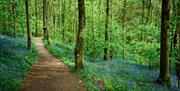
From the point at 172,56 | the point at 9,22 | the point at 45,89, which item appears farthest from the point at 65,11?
the point at 45,89

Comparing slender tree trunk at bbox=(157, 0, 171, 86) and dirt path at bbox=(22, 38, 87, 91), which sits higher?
slender tree trunk at bbox=(157, 0, 171, 86)

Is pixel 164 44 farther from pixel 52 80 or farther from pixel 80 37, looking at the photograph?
pixel 52 80

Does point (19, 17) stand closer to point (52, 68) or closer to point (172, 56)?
point (52, 68)

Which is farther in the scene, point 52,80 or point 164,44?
point 164,44

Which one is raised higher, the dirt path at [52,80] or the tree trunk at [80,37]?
the tree trunk at [80,37]

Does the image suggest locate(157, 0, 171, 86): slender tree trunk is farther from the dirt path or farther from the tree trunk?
the dirt path

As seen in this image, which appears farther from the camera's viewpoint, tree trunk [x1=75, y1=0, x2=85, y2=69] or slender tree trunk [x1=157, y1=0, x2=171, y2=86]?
tree trunk [x1=75, y1=0, x2=85, y2=69]

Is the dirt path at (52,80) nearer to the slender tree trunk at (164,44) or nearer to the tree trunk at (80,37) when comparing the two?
the tree trunk at (80,37)

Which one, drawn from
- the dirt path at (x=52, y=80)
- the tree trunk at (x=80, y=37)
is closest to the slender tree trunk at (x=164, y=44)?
the tree trunk at (x=80, y=37)

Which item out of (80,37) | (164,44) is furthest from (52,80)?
(164,44)

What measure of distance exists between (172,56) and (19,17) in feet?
91.4

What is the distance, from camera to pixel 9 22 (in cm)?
4041

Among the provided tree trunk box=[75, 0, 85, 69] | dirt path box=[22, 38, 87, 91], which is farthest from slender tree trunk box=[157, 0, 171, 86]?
dirt path box=[22, 38, 87, 91]

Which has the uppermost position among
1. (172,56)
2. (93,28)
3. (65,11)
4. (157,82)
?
(65,11)
